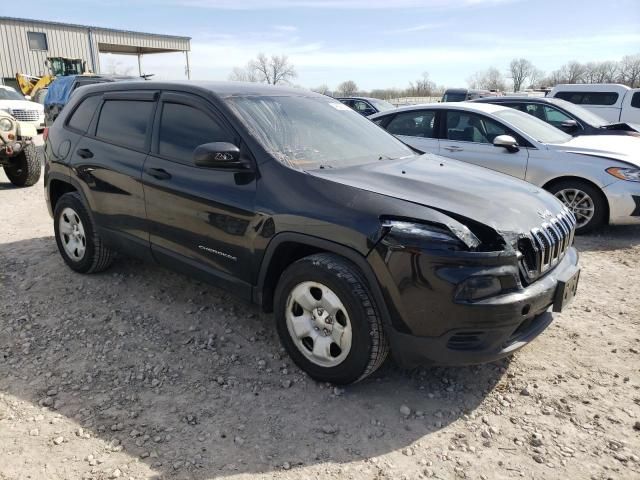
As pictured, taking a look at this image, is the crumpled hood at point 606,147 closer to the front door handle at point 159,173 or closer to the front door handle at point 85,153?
the front door handle at point 159,173

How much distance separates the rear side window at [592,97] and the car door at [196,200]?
1255cm

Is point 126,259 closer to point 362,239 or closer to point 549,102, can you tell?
point 362,239

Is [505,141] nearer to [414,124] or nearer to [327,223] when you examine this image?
[414,124]

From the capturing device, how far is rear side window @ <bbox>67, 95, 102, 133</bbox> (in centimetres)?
435

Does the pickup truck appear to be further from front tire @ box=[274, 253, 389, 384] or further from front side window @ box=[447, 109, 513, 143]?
front tire @ box=[274, 253, 389, 384]

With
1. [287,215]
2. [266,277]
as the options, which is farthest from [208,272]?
[287,215]

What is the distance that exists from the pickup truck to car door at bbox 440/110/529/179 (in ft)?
26.5

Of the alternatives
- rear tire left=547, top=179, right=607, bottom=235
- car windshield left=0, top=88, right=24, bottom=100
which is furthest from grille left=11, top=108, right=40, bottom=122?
rear tire left=547, top=179, right=607, bottom=235

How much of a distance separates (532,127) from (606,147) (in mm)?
916

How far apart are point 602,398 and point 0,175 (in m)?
10.7

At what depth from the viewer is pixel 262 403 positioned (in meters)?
2.84

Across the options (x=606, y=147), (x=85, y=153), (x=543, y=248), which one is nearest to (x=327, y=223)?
(x=543, y=248)

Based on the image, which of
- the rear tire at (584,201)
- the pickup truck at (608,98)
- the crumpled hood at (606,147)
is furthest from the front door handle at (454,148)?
the pickup truck at (608,98)

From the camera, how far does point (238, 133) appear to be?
318cm
